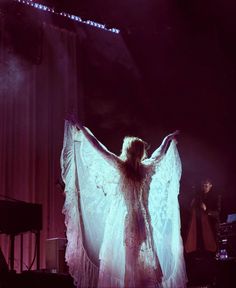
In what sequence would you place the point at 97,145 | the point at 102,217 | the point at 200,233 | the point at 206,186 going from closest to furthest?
the point at 97,145 < the point at 102,217 < the point at 200,233 < the point at 206,186

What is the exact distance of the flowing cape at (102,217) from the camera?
453 cm

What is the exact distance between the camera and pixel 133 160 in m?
4.80

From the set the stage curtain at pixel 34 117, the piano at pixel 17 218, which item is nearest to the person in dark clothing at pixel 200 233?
the stage curtain at pixel 34 117

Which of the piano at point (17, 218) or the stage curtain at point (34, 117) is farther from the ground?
the stage curtain at point (34, 117)

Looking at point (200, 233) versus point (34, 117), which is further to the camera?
point (34, 117)

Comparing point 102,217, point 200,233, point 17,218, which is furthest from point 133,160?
point 200,233

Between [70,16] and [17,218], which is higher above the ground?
[70,16]

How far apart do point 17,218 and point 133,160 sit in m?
1.98

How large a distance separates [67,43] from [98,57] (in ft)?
2.10

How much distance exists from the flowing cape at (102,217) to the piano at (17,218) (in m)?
1.37

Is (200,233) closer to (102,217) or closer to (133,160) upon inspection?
(102,217)

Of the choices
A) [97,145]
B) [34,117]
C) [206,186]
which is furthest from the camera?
[34,117]

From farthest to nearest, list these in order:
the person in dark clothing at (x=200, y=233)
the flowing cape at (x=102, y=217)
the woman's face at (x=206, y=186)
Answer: the woman's face at (x=206, y=186), the person in dark clothing at (x=200, y=233), the flowing cape at (x=102, y=217)

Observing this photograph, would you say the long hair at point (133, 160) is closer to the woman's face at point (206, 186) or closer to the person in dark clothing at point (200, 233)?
the person in dark clothing at point (200, 233)
